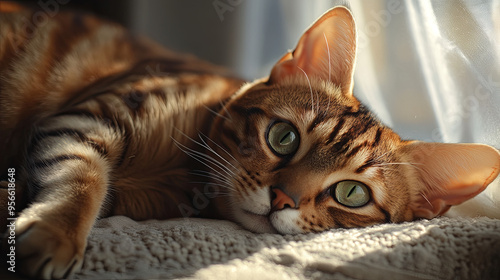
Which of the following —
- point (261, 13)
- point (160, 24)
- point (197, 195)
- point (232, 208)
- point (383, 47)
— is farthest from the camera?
point (160, 24)

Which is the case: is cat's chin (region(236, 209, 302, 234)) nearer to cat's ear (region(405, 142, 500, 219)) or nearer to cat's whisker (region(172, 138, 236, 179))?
cat's whisker (region(172, 138, 236, 179))

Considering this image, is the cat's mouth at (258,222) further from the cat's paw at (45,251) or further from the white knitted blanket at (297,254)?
the cat's paw at (45,251)

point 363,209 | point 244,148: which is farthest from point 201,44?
point 363,209

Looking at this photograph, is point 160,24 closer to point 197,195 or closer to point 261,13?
point 261,13

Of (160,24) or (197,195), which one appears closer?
(197,195)

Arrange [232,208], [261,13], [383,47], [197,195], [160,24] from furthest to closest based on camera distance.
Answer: [160,24] < [261,13] < [383,47] < [197,195] < [232,208]

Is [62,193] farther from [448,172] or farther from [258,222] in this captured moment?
[448,172]
